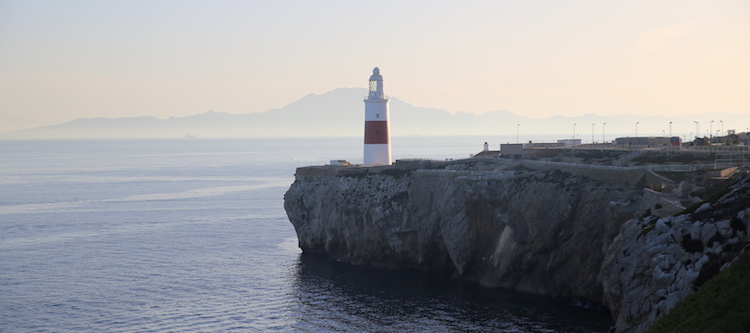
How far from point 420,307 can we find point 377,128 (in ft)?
113

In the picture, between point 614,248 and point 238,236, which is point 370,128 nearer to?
point 238,236

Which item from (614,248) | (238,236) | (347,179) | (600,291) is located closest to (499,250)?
(600,291)

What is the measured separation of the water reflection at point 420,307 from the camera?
43.6 m

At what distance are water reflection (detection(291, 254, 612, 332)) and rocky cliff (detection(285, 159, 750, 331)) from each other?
2.12m

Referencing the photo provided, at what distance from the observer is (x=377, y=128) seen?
80.1 m

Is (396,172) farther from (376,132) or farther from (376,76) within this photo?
(376,76)

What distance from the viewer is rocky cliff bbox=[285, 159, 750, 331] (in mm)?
46188

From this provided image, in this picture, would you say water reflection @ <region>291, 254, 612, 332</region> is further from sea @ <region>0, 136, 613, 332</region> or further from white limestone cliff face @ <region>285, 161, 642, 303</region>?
white limestone cliff face @ <region>285, 161, 642, 303</region>

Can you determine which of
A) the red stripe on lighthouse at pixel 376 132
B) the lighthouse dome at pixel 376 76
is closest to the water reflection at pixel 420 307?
the red stripe on lighthouse at pixel 376 132

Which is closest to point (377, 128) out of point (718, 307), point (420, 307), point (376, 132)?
point (376, 132)

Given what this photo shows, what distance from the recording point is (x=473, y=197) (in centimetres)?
5800

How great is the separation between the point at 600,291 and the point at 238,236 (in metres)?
41.8

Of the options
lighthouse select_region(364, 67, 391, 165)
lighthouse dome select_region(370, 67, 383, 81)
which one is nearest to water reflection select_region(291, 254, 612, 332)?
lighthouse select_region(364, 67, 391, 165)

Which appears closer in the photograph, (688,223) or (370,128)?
(688,223)
